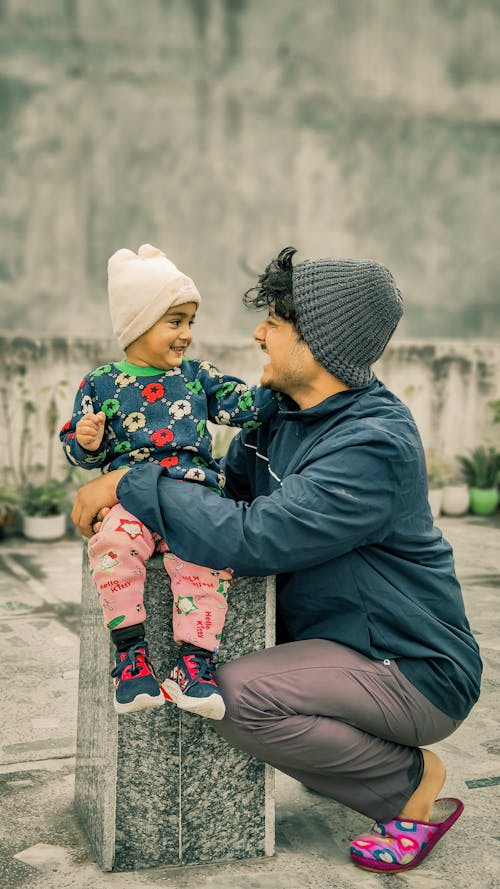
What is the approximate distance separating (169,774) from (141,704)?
34 centimetres

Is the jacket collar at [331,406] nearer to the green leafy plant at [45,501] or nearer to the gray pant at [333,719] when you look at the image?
the gray pant at [333,719]

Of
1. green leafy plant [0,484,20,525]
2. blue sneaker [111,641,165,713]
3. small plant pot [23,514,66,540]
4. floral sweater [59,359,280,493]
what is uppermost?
floral sweater [59,359,280,493]

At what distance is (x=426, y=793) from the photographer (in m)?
2.84

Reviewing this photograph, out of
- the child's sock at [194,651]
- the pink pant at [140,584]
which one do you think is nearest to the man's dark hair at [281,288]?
the pink pant at [140,584]

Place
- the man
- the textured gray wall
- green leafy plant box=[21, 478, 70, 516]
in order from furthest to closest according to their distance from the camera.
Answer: the textured gray wall < green leafy plant box=[21, 478, 70, 516] < the man

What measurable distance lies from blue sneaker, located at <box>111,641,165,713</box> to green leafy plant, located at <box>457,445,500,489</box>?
5.85 m

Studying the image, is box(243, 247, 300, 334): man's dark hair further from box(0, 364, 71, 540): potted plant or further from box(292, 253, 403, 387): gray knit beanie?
box(0, 364, 71, 540): potted plant

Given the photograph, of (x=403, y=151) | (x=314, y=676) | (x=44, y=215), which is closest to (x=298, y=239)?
(x=403, y=151)

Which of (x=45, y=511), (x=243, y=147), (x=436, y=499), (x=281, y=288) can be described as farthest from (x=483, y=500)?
(x=281, y=288)

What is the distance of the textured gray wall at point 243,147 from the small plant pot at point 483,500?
4.06 feet

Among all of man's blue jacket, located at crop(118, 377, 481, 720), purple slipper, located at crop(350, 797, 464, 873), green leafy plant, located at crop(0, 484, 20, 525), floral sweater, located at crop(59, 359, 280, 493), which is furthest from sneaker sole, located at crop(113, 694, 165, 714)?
green leafy plant, located at crop(0, 484, 20, 525)

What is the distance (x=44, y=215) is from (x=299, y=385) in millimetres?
4591

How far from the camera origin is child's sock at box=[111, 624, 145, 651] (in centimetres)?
257

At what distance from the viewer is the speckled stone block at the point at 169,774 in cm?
269
